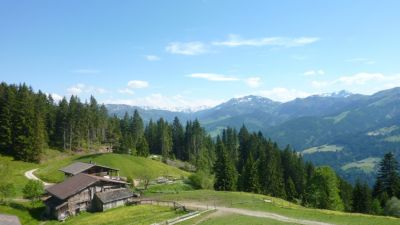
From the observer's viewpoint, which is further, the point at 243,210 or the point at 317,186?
the point at 317,186

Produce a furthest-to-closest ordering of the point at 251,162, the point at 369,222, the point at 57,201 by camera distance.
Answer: the point at 251,162 → the point at 57,201 → the point at 369,222

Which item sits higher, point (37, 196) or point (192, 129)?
point (192, 129)

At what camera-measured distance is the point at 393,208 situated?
91938 mm

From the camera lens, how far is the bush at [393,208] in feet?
297

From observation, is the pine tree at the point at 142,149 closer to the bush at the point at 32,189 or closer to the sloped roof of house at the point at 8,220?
the bush at the point at 32,189

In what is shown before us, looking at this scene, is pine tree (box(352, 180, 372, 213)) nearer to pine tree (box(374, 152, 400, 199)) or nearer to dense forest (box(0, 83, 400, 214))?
dense forest (box(0, 83, 400, 214))

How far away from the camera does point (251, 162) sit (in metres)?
110

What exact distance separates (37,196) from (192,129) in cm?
9949

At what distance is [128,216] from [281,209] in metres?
25.7

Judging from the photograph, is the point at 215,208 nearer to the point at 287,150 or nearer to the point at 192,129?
the point at 287,150

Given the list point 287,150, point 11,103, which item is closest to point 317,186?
point 287,150

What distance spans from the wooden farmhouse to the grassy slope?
2318 centimetres

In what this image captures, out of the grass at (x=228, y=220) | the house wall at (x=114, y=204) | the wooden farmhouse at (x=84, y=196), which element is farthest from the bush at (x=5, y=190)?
the grass at (x=228, y=220)

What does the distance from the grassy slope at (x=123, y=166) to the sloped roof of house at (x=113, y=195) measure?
23.5 metres
